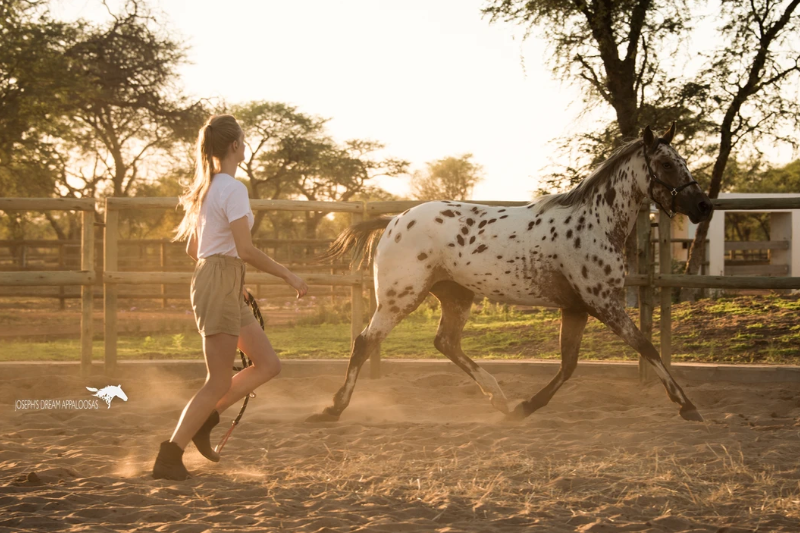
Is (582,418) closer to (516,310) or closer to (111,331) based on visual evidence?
(111,331)

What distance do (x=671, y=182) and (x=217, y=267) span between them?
2965 millimetres

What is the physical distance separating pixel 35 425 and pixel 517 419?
9.71 feet

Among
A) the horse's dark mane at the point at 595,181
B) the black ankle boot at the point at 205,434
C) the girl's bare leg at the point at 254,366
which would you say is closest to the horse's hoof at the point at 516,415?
the horse's dark mane at the point at 595,181

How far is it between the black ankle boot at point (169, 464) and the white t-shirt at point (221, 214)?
0.85 m

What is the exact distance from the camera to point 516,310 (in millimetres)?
13078

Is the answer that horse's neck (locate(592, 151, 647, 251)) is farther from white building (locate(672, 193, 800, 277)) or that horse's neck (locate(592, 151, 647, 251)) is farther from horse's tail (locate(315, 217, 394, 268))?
white building (locate(672, 193, 800, 277))

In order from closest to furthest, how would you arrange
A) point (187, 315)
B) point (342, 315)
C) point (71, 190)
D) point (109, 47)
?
point (342, 315), point (187, 315), point (109, 47), point (71, 190)

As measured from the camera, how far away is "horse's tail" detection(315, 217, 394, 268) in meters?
5.67

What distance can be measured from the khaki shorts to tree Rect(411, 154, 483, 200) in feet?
121

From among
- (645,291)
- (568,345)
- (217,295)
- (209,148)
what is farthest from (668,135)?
(217,295)

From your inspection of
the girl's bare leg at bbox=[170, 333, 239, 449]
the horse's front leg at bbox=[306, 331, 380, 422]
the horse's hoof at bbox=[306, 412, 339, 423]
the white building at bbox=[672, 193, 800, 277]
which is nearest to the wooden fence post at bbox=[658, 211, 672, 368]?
the horse's front leg at bbox=[306, 331, 380, 422]

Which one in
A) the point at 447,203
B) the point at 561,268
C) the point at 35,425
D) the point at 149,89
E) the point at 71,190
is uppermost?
the point at 149,89

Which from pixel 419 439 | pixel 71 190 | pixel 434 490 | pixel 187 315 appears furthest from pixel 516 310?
pixel 71 190

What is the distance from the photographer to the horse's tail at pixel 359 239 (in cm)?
567
